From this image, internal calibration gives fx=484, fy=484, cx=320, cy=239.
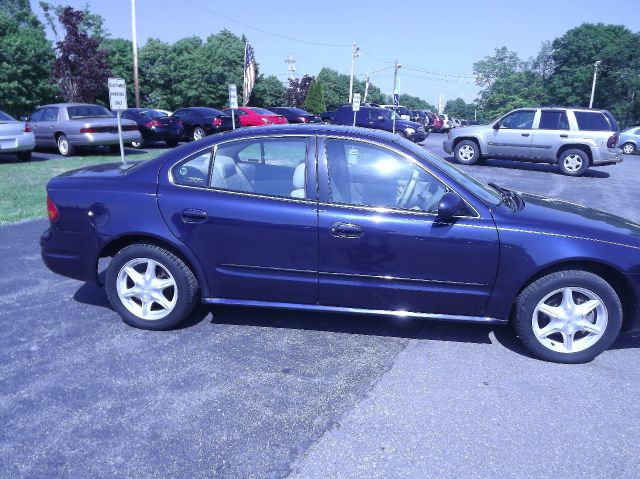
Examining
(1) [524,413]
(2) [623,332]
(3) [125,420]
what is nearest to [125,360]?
(3) [125,420]

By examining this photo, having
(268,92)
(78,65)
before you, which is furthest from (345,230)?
(268,92)

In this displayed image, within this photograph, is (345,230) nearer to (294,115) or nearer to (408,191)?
(408,191)

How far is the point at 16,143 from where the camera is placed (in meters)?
12.1

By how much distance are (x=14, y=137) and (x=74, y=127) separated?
198 centimetres

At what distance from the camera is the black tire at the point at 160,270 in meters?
3.63

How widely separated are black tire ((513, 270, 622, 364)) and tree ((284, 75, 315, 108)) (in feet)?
199

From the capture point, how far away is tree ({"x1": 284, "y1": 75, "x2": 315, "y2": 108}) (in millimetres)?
61903

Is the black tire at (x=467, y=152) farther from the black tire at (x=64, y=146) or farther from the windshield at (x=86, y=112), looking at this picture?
the black tire at (x=64, y=146)

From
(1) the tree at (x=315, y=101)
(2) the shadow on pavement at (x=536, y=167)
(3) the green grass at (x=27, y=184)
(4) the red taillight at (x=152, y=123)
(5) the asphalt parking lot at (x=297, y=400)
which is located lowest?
(5) the asphalt parking lot at (x=297, y=400)

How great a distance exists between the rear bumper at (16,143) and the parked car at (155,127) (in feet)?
15.1

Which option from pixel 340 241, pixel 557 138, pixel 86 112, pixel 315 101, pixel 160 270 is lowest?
pixel 160 270

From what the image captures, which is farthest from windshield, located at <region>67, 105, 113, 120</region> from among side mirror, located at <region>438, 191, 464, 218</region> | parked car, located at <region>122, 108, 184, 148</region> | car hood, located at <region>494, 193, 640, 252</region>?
car hood, located at <region>494, 193, 640, 252</region>

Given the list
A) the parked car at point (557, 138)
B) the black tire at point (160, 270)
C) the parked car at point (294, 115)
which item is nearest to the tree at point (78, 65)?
the parked car at point (294, 115)

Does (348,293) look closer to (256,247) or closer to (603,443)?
(256,247)
